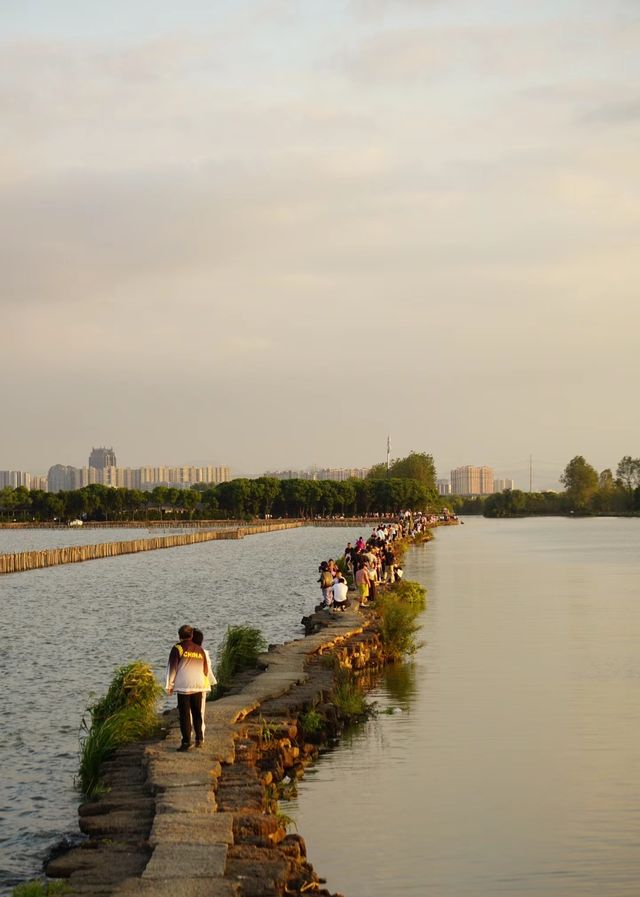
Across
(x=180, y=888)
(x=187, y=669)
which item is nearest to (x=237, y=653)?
(x=187, y=669)

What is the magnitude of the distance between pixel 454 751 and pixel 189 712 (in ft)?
13.3

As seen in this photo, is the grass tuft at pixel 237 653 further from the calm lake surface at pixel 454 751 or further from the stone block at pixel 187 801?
the stone block at pixel 187 801

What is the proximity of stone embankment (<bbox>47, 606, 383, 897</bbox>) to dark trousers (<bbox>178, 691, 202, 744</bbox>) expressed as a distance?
0.23 m

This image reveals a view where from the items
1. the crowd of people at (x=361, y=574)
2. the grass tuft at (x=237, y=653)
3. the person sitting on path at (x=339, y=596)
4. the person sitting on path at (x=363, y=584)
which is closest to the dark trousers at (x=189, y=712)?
the grass tuft at (x=237, y=653)

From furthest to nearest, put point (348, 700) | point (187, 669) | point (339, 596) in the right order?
1. point (339, 596)
2. point (348, 700)
3. point (187, 669)

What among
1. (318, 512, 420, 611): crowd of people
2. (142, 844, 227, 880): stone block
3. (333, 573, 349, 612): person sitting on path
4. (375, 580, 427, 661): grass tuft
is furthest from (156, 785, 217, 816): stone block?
(333, 573, 349, 612): person sitting on path

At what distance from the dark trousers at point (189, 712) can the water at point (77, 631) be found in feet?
5.22

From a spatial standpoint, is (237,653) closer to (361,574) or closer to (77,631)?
(361,574)

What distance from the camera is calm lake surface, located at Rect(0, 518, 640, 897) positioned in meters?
12.7

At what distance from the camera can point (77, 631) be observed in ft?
129

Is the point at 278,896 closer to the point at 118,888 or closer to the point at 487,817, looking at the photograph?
the point at 118,888

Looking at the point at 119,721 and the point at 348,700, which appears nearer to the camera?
the point at 119,721

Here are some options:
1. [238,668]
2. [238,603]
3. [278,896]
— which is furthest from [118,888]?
[238,603]

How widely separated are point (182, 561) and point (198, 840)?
251ft
